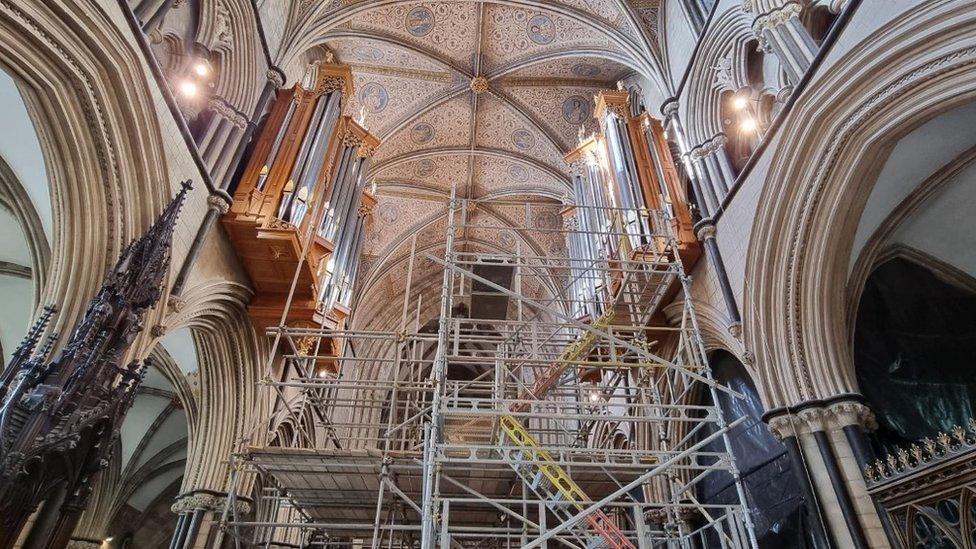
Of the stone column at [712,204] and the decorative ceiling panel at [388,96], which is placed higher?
the decorative ceiling panel at [388,96]

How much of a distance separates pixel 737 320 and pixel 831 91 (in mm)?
2352

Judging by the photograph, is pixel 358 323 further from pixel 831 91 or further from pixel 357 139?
pixel 831 91

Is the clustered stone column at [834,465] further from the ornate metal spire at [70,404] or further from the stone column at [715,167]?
the ornate metal spire at [70,404]

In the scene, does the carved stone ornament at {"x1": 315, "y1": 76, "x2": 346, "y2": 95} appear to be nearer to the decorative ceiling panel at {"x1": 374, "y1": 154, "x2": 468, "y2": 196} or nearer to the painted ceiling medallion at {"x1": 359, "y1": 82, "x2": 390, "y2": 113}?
the painted ceiling medallion at {"x1": 359, "y1": 82, "x2": 390, "y2": 113}

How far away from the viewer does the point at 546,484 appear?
4977mm

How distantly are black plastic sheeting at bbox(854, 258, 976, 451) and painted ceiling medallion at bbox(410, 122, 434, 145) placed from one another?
9.53 m

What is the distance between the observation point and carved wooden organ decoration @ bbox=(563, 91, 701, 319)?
23.4 ft

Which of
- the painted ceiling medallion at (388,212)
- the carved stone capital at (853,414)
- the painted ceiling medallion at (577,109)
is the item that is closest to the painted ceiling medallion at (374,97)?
the painted ceiling medallion at (388,212)

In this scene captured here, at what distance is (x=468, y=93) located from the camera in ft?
40.3

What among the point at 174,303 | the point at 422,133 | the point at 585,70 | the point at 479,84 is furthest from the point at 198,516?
the point at 585,70

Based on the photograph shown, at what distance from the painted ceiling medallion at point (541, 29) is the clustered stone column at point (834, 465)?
28.3 ft

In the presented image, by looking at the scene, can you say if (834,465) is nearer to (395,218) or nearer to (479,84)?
(479,84)

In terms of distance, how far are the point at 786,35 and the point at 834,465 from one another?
4103mm

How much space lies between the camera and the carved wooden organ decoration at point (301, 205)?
6.82m
